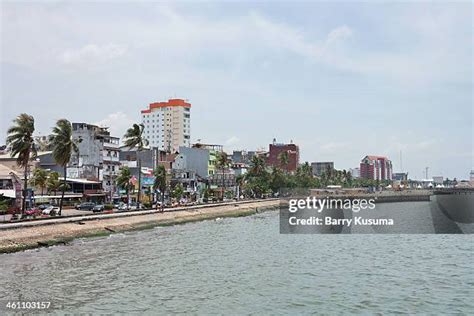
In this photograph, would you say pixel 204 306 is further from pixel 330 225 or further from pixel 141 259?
pixel 330 225

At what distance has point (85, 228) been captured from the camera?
198 feet

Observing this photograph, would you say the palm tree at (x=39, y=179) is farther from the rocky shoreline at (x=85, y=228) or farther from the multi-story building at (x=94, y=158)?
the rocky shoreline at (x=85, y=228)

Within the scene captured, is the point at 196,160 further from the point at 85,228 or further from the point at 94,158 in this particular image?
the point at 85,228

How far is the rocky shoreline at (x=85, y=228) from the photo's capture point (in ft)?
160

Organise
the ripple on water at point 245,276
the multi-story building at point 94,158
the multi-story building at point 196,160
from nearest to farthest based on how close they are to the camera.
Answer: the ripple on water at point 245,276 → the multi-story building at point 94,158 → the multi-story building at point 196,160

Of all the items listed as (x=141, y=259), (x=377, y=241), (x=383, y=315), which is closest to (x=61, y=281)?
(x=141, y=259)

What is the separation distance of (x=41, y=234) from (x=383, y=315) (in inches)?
1537

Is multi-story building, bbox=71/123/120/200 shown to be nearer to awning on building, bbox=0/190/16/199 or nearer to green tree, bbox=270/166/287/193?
awning on building, bbox=0/190/16/199

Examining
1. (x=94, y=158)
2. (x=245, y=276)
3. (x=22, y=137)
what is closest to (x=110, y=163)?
(x=94, y=158)

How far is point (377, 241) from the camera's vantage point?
59.6m

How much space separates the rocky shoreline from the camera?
48.7 metres

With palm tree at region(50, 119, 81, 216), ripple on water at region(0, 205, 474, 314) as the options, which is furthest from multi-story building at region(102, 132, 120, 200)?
ripple on water at region(0, 205, 474, 314)

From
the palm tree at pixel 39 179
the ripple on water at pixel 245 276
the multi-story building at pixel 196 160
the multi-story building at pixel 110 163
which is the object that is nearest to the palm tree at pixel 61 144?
the palm tree at pixel 39 179

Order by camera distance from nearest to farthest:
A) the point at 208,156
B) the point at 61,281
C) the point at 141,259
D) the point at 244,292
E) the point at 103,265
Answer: the point at 244,292 → the point at 61,281 → the point at 103,265 → the point at 141,259 → the point at 208,156
